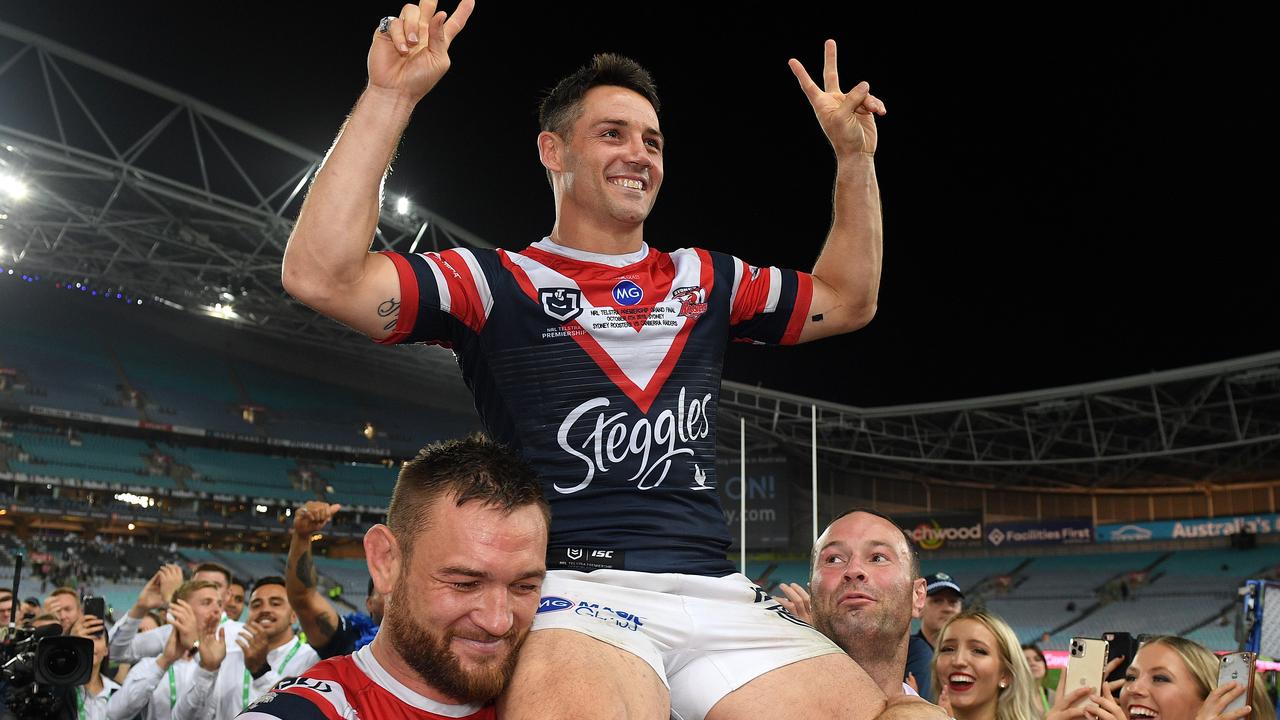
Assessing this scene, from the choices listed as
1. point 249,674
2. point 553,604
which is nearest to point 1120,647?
point 553,604

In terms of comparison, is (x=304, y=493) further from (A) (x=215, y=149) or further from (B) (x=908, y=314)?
(B) (x=908, y=314)

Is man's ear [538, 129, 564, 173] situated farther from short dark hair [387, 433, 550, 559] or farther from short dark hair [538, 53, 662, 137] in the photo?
short dark hair [387, 433, 550, 559]

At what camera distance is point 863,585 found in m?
3.68

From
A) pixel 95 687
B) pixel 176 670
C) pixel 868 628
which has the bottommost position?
pixel 95 687

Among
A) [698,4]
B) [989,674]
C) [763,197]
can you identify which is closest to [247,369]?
[763,197]

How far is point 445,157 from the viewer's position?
17.8 metres

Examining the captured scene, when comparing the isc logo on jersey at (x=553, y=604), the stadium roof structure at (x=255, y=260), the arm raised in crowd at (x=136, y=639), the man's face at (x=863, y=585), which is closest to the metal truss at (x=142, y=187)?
the stadium roof structure at (x=255, y=260)

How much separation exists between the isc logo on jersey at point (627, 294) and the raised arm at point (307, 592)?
1619 millimetres

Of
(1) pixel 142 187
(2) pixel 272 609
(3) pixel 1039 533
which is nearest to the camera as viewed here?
(2) pixel 272 609

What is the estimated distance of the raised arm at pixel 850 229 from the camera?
3.03 metres

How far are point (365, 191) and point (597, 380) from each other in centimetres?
72

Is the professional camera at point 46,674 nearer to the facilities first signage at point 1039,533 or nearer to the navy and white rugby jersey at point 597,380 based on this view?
the navy and white rugby jersey at point 597,380

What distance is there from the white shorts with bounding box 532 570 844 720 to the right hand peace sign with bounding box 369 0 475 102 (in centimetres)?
124

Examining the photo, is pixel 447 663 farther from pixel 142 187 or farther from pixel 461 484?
pixel 142 187
